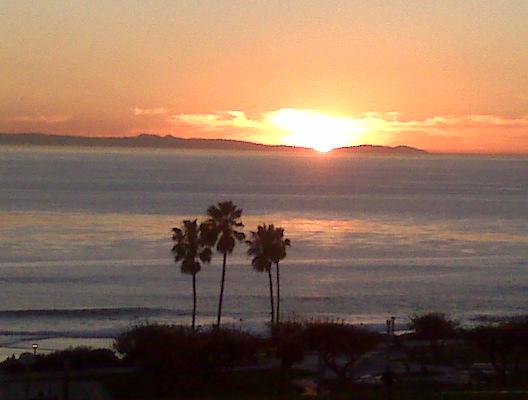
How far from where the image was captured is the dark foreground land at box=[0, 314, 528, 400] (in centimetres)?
2616

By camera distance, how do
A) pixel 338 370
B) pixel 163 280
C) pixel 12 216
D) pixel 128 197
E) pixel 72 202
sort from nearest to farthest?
pixel 338 370 < pixel 163 280 < pixel 12 216 < pixel 72 202 < pixel 128 197

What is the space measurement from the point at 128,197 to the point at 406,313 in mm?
100276

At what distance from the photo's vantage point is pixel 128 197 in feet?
491

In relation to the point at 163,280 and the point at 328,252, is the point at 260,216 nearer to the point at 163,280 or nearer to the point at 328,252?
the point at 328,252

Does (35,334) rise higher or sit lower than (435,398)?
lower

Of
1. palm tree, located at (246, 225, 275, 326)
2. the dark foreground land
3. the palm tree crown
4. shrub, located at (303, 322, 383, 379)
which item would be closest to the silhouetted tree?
palm tree, located at (246, 225, 275, 326)

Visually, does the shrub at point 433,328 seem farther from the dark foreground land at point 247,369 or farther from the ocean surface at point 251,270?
the ocean surface at point 251,270

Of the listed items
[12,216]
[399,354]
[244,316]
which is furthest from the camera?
[12,216]

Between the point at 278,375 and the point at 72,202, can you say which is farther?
the point at 72,202

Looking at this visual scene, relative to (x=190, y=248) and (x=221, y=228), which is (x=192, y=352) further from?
(x=221, y=228)

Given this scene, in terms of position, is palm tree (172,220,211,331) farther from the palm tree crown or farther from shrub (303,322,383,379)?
shrub (303,322,383,379)

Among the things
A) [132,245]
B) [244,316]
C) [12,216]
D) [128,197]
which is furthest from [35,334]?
[128,197]

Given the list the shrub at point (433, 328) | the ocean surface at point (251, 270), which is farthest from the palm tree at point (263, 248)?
the shrub at point (433, 328)

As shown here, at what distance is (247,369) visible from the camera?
2966 cm
